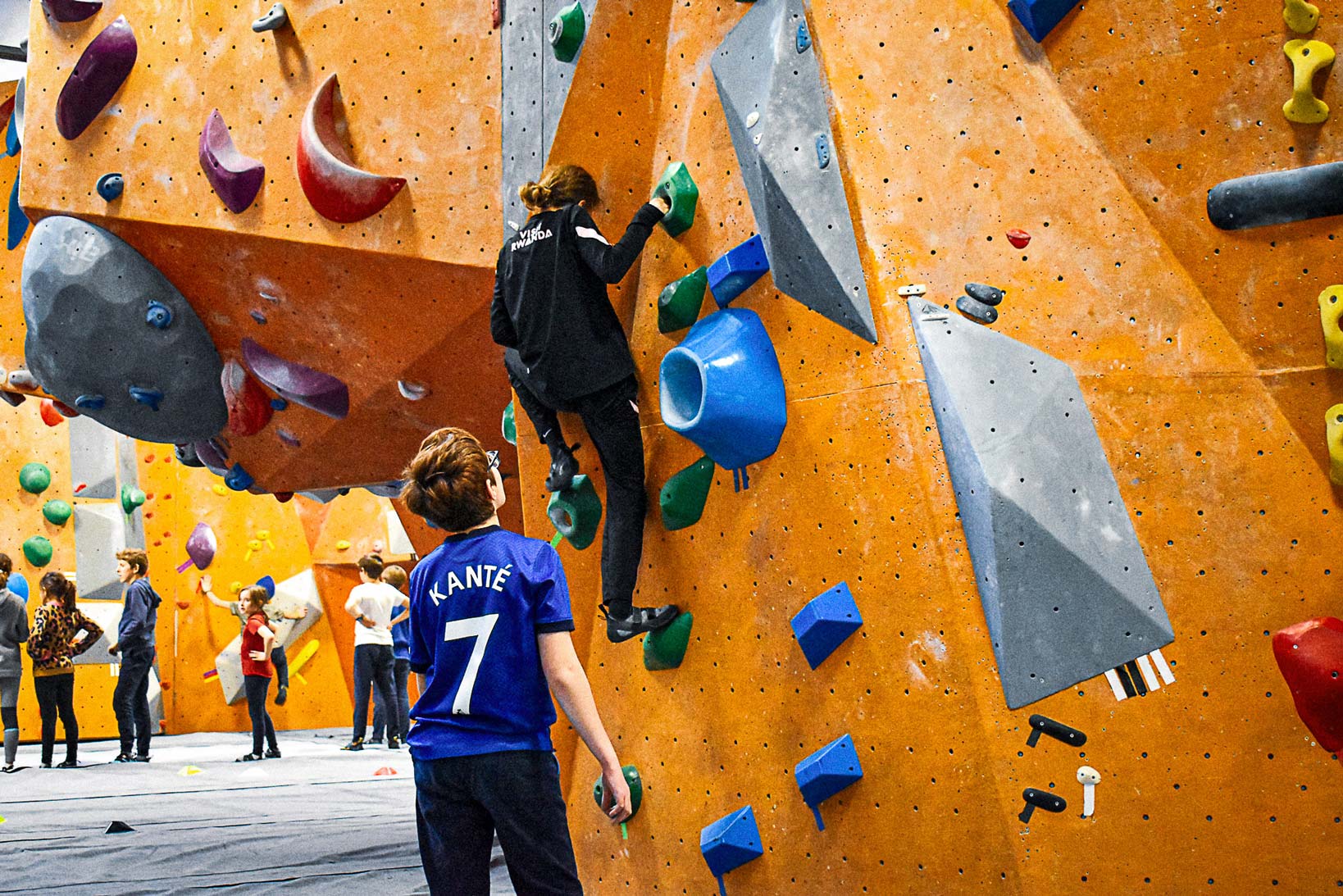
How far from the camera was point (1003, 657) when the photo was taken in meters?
3.06

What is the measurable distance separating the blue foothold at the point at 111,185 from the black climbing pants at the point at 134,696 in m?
4.95

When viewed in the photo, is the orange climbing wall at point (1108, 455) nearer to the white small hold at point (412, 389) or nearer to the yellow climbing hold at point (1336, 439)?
the yellow climbing hold at point (1336, 439)

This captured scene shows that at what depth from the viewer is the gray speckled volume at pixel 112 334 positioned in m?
5.72

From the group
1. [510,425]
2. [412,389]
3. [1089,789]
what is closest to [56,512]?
[412,389]

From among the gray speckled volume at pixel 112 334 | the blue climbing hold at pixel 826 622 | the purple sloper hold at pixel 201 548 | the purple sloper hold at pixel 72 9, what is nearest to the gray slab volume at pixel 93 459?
the purple sloper hold at pixel 201 548

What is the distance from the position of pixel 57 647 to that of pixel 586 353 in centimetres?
666

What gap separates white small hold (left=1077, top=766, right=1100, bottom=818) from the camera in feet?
9.71

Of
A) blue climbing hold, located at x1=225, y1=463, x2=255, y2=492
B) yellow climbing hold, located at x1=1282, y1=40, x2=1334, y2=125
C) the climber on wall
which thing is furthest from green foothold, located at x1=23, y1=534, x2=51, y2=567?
yellow climbing hold, located at x1=1282, y1=40, x2=1334, y2=125

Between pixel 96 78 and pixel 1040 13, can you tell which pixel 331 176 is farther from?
pixel 1040 13

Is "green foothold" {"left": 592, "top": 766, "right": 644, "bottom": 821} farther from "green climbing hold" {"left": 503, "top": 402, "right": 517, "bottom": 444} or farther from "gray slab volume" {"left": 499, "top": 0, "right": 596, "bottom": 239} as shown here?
"gray slab volume" {"left": 499, "top": 0, "right": 596, "bottom": 239}

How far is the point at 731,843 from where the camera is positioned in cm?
354

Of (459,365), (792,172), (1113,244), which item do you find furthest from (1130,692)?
(459,365)

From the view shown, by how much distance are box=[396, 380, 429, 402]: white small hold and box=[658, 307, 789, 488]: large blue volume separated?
221cm

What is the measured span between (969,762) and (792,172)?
5.56ft
